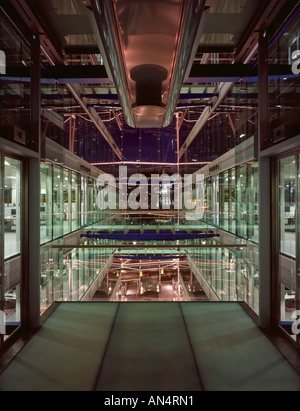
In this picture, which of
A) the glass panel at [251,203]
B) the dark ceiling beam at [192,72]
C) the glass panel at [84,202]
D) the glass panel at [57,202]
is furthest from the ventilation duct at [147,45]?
the glass panel at [84,202]

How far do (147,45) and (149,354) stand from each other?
2985 mm

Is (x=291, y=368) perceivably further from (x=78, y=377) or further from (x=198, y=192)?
(x=198, y=192)

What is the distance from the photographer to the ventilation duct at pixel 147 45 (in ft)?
5.77

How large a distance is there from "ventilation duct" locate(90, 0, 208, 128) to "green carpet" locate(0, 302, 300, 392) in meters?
2.59

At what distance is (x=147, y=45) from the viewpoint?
226 cm

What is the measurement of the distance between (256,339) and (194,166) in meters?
13.9

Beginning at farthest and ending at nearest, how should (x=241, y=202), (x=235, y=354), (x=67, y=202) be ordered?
1. (x=67, y=202)
2. (x=241, y=202)
3. (x=235, y=354)

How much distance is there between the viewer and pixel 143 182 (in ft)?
65.6

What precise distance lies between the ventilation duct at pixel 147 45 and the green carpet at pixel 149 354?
2588 mm

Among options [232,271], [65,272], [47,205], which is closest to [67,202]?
[47,205]

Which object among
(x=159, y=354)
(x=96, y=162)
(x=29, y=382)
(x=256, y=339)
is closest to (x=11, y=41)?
(x=29, y=382)

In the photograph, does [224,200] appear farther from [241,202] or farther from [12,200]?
[12,200]

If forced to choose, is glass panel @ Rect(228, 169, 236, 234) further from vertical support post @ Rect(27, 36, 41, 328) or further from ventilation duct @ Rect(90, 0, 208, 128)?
vertical support post @ Rect(27, 36, 41, 328)

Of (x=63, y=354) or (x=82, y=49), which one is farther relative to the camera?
(x=82, y=49)
